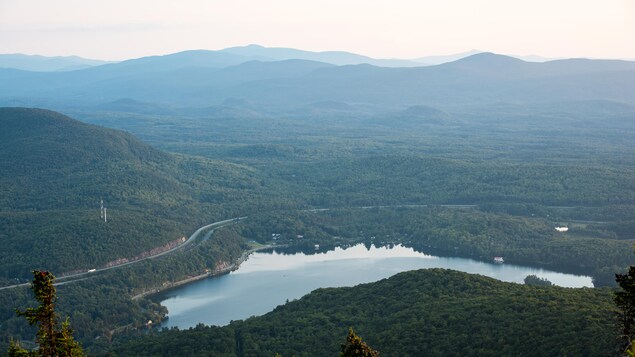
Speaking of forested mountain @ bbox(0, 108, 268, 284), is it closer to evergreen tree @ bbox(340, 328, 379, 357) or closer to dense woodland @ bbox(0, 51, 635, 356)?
dense woodland @ bbox(0, 51, 635, 356)

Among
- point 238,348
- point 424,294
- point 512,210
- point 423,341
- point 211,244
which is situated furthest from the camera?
point 512,210

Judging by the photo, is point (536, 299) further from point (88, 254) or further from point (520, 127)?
point (520, 127)

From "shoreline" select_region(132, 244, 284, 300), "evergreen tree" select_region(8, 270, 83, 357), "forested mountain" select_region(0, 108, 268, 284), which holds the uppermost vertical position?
"evergreen tree" select_region(8, 270, 83, 357)

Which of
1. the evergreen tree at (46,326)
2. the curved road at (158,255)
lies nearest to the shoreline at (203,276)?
the curved road at (158,255)

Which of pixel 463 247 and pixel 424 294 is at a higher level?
pixel 424 294

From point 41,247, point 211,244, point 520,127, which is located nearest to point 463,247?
point 211,244

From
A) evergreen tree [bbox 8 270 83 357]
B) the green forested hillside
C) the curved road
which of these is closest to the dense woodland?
the green forested hillside

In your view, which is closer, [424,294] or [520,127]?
[424,294]
